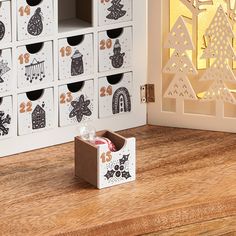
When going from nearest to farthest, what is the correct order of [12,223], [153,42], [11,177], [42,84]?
1. [12,223]
2. [11,177]
3. [42,84]
4. [153,42]

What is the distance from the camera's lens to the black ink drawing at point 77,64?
2.74m

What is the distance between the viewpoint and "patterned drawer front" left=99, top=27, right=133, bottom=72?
110 inches

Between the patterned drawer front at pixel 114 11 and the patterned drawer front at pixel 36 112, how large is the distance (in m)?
0.27

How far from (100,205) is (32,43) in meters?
0.57

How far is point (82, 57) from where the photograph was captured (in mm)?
2758

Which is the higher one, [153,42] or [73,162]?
[153,42]

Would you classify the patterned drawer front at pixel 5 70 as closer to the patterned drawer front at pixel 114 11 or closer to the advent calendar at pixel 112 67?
the advent calendar at pixel 112 67

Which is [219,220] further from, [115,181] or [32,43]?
[32,43]

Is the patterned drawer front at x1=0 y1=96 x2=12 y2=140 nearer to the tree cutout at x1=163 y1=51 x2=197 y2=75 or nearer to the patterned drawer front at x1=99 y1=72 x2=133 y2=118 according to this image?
the patterned drawer front at x1=99 y1=72 x2=133 y2=118

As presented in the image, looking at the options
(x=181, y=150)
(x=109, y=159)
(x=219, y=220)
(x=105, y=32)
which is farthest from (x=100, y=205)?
(x=105, y=32)

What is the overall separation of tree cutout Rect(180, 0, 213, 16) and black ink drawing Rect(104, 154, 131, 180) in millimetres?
562

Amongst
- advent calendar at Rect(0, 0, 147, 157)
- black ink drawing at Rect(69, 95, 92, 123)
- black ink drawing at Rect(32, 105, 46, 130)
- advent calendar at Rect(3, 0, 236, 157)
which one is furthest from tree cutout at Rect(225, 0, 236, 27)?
black ink drawing at Rect(32, 105, 46, 130)

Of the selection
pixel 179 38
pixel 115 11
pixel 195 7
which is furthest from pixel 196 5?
pixel 115 11

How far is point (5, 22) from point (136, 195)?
0.61 m
